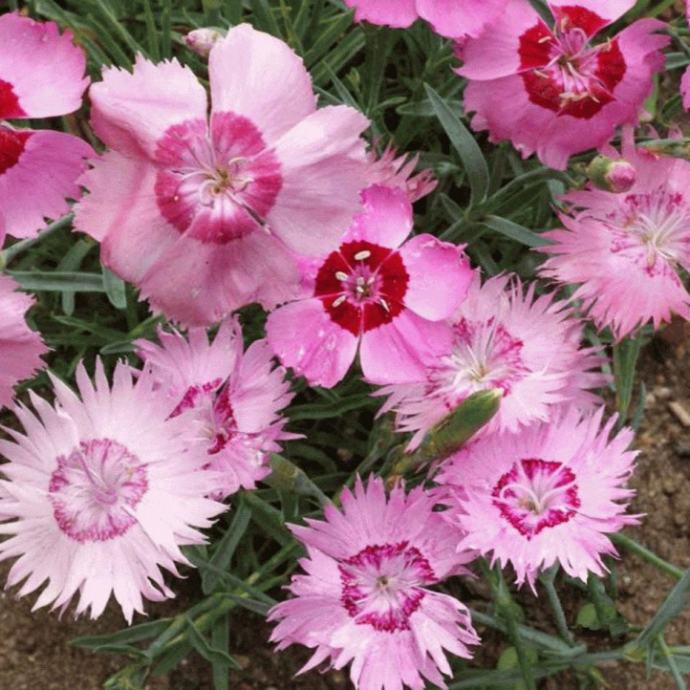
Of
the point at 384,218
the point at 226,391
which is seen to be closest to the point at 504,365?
the point at 384,218

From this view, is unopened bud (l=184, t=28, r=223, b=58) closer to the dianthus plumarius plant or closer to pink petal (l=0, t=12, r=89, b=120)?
the dianthus plumarius plant

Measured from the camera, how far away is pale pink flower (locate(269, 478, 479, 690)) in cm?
154

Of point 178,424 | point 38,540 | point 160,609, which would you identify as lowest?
point 160,609

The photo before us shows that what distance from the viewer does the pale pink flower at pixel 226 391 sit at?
1.52 meters

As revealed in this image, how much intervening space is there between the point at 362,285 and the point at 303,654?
81cm

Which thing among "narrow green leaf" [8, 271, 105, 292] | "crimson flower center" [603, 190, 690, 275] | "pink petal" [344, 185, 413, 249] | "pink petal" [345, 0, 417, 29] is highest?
"pink petal" [345, 0, 417, 29]

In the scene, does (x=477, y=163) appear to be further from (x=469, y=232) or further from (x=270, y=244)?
(x=270, y=244)

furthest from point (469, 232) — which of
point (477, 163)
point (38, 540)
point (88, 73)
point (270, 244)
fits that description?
point (38, 540)

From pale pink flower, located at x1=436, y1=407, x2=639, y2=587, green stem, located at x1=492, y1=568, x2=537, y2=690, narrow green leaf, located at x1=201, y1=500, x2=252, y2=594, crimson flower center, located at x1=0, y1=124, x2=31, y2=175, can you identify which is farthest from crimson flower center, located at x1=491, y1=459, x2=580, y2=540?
crimson flower center, located at x1=0, y1=124, x2=31, y2=175

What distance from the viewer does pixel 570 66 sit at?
1725 mm

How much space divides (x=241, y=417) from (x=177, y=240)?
27 cm

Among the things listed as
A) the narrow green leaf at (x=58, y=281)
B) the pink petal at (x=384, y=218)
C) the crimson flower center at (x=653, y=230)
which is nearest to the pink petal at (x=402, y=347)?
the pink petal at (x=384, y=218)

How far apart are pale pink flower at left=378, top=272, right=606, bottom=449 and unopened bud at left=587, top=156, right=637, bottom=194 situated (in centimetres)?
19

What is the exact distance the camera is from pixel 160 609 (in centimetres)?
205
